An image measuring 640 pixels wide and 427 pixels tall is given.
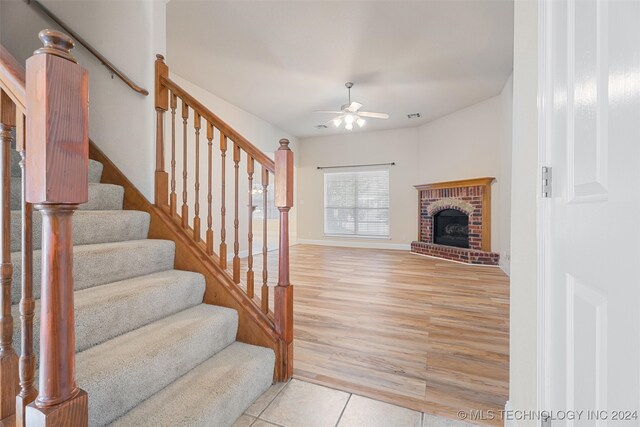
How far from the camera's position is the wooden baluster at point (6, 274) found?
2.76ft

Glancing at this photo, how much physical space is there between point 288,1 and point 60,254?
2.75 m

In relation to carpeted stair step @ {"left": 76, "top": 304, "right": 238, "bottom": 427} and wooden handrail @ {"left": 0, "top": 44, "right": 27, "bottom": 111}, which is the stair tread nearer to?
carpeted stair step @ {"left": 76, "top": 304, "right": 238, "bottom": 427}

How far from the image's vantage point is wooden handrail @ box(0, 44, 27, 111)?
0.74m

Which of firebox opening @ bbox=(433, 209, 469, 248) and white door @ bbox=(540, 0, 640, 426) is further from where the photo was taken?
firebox opening @ bbox=(433, 209, 469, 248)

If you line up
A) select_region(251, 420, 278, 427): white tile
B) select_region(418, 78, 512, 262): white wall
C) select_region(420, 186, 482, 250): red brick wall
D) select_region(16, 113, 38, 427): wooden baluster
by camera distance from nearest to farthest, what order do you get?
select_region(16, 113, 38, 427): wooden baluster < select_region(251, 420, 278, 427): white tile < select_region(418, 78, 512, 262): white wall < select_region(420, 186, 482, 250): red brick wall

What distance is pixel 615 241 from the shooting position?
58 cm

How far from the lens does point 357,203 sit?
7164 mm

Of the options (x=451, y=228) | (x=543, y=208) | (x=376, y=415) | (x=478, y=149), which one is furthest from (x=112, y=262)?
(x=451, y=228)

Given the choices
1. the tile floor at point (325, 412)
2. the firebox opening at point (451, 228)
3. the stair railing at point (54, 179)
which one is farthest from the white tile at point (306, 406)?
the firebox opening at point (451, 228)

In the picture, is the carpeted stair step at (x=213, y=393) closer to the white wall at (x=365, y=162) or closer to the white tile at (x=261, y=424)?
the white tile at (x=261, y=424)

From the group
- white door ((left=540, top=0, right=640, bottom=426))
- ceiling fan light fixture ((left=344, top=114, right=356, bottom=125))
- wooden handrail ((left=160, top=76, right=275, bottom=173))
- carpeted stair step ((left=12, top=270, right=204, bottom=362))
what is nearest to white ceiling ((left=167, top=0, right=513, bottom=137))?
ceiling fan light fixture ((left=344, top=114, right=356, bottom=125))

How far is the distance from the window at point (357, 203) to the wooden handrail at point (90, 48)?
5.52 m

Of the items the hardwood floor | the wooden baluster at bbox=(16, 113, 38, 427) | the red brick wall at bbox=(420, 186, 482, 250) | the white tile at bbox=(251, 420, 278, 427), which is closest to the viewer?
the wooden baluster at bbox=(16, 113, 38, 427)

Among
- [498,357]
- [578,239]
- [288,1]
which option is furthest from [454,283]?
[288,1]
